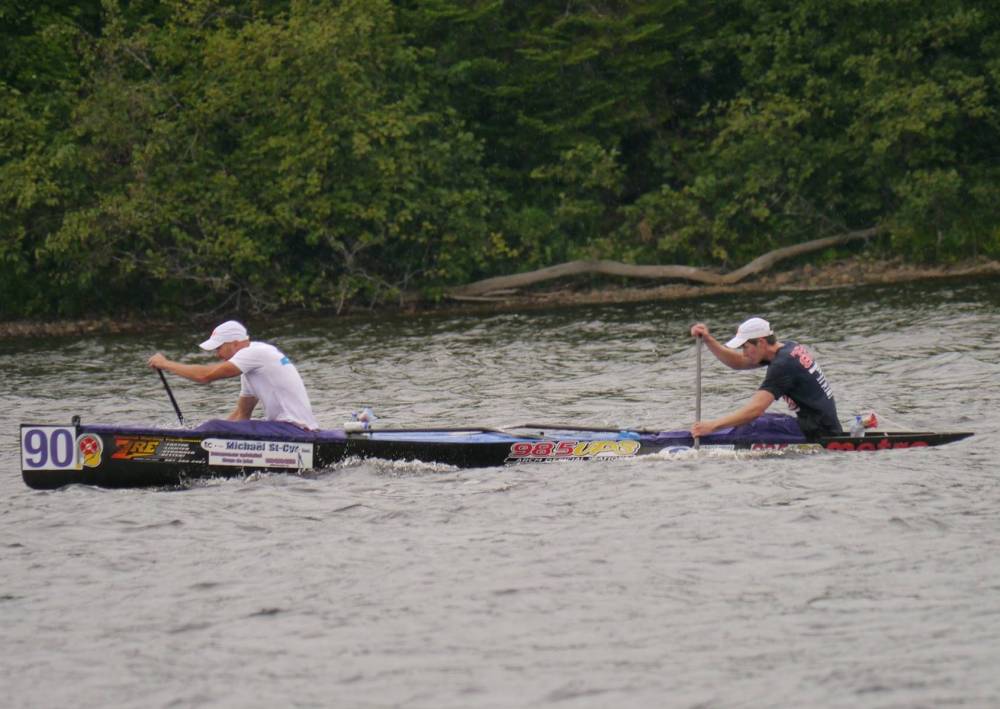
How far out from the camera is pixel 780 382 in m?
14.3

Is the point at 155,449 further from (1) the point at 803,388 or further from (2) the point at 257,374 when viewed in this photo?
(1) the point at 803,388

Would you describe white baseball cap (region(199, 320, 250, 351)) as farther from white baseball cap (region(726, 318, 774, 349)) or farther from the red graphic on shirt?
the red graphic on shirt

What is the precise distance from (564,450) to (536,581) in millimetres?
4218

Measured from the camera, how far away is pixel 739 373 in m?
22.8

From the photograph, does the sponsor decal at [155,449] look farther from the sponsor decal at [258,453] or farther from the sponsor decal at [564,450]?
the sponsor decal at [564,450]

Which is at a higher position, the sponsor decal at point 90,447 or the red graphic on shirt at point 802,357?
the red graphic on shirt at point 802,357

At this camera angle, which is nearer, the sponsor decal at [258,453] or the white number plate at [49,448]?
the white number plate at [49,448]

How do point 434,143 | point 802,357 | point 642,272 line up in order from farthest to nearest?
point 434,143, point 642,272, point 802,357

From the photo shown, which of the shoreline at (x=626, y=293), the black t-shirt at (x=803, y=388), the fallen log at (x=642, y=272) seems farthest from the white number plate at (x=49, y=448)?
the fallen log at (x=642, y=272)

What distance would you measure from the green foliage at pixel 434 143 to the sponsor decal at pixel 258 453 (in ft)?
64.4

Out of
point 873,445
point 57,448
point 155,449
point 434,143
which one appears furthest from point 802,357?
point 434,143

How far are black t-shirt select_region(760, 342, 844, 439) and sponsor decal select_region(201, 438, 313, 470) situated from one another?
4653 mm

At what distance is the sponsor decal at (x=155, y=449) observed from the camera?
14.8 metres

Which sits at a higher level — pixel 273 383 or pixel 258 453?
pixel 273 383
